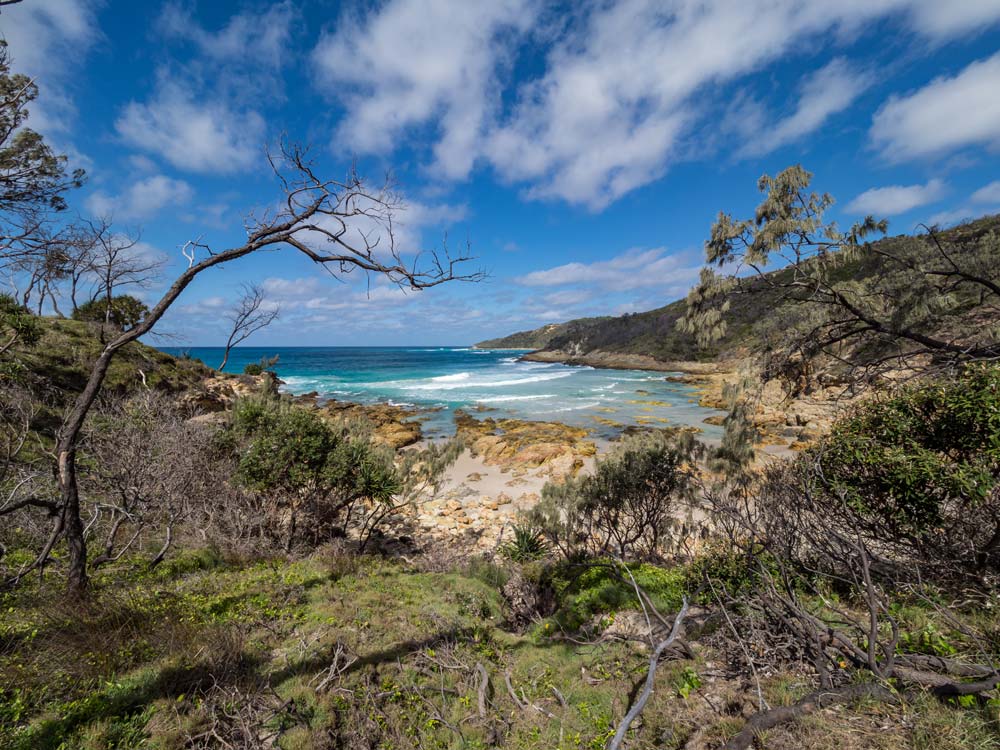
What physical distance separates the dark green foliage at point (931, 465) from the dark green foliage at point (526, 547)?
597cm

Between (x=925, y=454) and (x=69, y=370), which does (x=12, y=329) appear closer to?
(x=69, y=370)

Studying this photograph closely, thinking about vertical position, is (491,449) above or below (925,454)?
below

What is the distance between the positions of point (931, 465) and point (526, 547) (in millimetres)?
7170

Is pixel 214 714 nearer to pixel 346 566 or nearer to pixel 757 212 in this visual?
pixel 346 566

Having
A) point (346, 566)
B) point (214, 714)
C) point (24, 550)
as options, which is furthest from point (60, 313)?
point (214, 714)

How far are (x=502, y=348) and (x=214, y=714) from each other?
187965 mm

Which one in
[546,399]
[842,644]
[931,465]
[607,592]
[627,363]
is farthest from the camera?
[627,363]

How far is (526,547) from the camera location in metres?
9.13

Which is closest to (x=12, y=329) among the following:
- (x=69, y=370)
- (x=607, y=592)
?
(x=69, y=370)

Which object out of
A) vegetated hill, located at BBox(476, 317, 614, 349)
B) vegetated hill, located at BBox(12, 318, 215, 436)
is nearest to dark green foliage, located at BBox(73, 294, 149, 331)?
vegetated hill, located at BBox(12, 318, 215, 436)

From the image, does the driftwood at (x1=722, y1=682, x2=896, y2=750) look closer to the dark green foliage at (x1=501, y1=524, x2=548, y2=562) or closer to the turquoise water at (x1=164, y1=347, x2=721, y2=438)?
the dark green foliage at (x1=501, y1=524, x2=548, y2=562)

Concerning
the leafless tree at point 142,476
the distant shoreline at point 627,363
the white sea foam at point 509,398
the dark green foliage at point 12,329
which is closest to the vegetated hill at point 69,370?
the dark green foliage at point 12,329

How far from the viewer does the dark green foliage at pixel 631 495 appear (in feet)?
27.7

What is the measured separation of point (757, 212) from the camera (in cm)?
706
